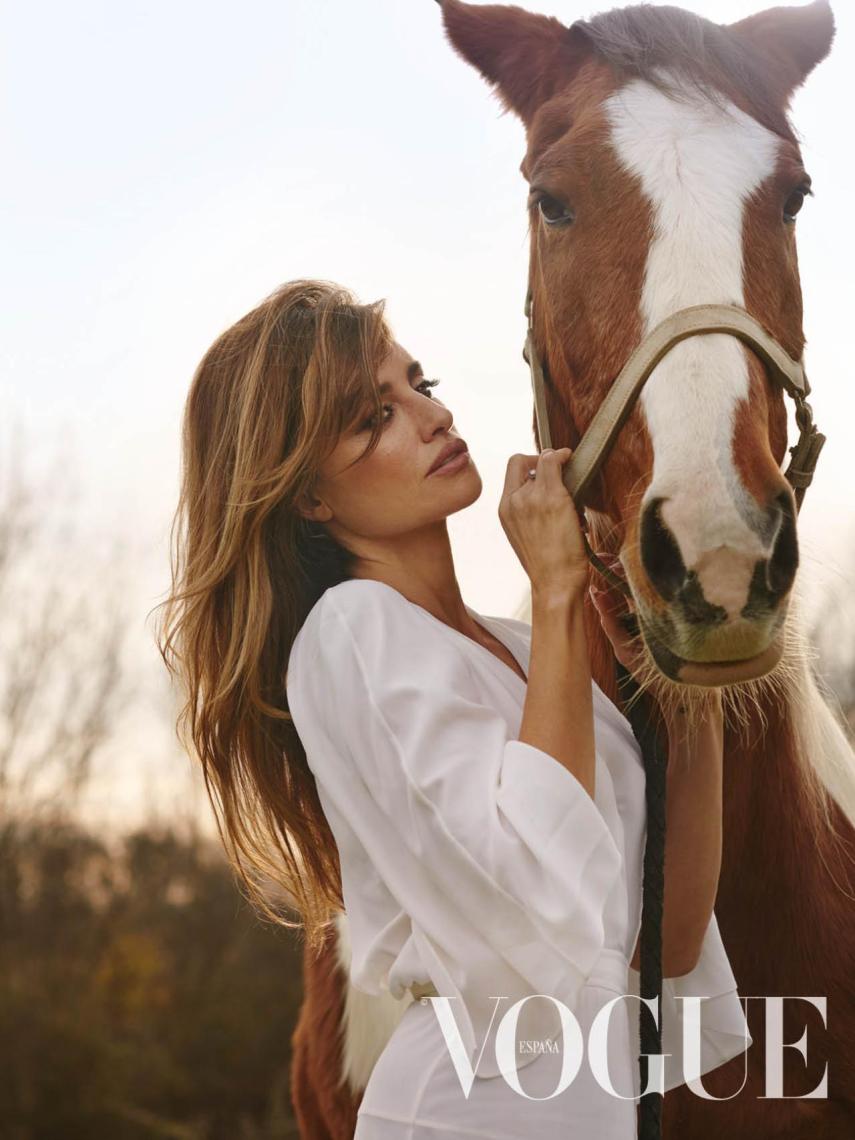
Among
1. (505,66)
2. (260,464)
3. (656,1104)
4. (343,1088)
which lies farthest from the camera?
(343,1088)

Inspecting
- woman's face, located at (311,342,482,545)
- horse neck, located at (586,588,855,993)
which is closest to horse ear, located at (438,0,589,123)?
woman's face, located at (311,342,482,545)

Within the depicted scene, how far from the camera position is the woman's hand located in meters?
1.65

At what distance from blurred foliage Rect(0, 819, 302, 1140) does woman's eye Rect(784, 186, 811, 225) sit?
762 centimetres

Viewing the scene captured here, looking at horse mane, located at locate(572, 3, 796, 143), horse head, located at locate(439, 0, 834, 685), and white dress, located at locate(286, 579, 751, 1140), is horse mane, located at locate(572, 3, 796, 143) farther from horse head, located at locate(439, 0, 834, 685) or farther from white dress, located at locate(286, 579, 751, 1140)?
white dress, located at locate(286, 579, 751, 1140)

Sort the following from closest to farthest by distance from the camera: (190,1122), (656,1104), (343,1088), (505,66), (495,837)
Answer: (495,837), (656,1104), (505,66), (343,1088), (190,1122)

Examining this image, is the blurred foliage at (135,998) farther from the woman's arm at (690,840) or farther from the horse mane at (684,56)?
the horse mane at (684,56)

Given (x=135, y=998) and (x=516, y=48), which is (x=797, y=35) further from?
(x=135, y=998)

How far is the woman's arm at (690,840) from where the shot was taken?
1882 millimetres

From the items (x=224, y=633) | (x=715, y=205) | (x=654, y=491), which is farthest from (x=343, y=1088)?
(x=715, y=205)

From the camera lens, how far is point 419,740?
1527 millimetres

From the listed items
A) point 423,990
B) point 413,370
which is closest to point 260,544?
point 413,370

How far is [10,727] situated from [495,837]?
10.2 meters

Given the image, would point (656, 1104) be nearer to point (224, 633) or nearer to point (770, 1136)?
point (770, 1136)

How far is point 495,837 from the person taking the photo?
1.45 metres
